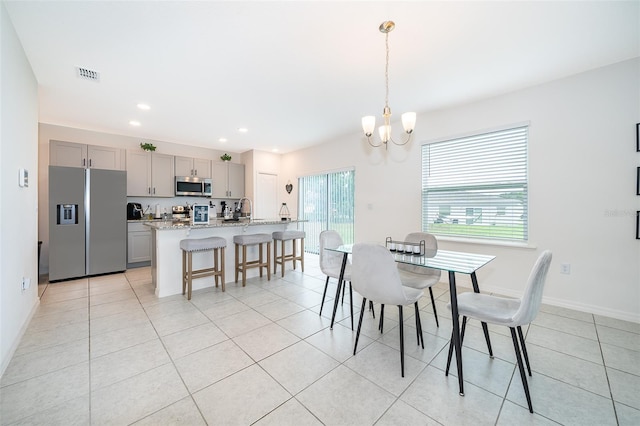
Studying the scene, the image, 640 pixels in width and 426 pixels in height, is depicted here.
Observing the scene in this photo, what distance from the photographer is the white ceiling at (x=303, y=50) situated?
1.98 metres

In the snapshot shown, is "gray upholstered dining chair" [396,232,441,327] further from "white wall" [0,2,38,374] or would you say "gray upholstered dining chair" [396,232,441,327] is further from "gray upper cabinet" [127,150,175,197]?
"gray upper cabinet" [127,150,175,197]

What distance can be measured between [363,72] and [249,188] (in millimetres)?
4547

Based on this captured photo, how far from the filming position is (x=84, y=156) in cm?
460

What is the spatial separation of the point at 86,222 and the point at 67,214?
0.26 m

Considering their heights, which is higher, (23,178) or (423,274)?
(23,178)

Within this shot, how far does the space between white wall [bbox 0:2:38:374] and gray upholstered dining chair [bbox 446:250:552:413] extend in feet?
11.0

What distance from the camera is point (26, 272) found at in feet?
8.30

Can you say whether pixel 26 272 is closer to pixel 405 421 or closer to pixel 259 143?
pixel 405 421

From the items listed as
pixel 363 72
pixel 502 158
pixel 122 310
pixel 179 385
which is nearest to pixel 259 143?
pixel 363 72

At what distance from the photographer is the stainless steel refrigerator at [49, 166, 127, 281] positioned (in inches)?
153

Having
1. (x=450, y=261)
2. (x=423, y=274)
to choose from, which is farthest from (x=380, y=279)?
(x=423, y=274)

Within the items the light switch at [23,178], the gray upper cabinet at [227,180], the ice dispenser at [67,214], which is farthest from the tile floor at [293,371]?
the gray upper cabinet at [227,180]

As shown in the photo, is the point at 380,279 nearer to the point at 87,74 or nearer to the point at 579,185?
the point at 579,185

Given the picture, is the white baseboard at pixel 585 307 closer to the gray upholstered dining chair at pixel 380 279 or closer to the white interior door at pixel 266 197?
the gray upholstered dining chair at pixel 380 279
